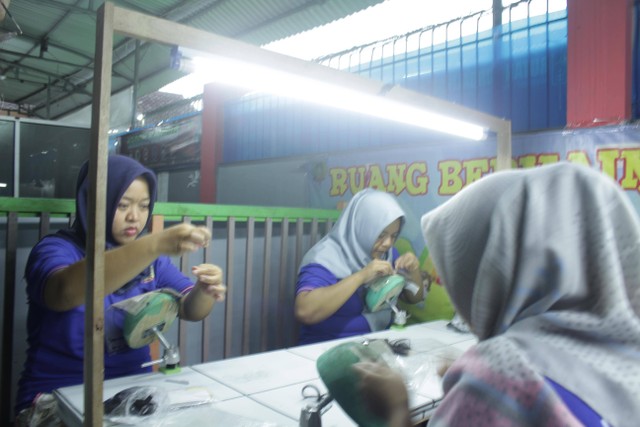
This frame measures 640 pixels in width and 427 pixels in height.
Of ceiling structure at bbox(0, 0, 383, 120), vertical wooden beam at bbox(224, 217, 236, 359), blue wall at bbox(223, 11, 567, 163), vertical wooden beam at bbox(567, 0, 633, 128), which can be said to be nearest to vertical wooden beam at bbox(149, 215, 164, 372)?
vertical wooden beam at bbox(224, 217, 236, 359)

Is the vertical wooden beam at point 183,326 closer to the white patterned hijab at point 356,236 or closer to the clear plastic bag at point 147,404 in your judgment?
the white patterned hijab at point 356,236

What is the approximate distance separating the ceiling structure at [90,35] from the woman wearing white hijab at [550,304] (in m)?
2.10

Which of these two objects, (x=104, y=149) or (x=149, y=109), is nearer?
(x=104, y=149)

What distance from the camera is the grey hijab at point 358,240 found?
248 cm

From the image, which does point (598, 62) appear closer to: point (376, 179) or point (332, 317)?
point (376, 179)

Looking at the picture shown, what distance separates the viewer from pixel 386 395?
0.90 metres

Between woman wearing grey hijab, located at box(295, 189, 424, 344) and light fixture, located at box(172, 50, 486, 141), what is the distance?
74 cm

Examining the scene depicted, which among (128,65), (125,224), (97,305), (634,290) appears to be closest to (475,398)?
(634,290)

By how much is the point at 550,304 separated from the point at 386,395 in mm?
373

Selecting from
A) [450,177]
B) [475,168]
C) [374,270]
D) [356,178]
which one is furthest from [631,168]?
[356,178]

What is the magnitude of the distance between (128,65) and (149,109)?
2.09 m

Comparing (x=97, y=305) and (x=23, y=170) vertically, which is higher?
(x=23, y=170)

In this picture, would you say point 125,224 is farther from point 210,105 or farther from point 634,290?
point 210,105

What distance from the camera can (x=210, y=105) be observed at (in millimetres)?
4828
